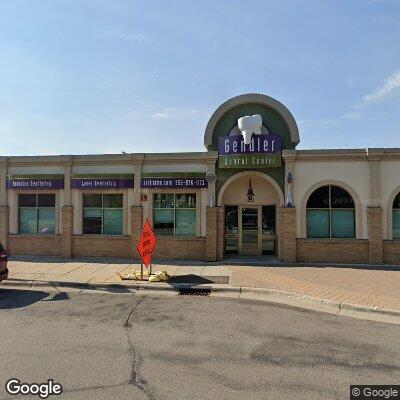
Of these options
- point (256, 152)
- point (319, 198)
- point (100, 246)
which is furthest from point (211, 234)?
point (100, 246)

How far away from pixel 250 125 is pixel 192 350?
10.2 meters

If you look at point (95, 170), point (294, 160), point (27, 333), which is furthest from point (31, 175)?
point (294, 160)

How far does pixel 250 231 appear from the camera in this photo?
15750mm

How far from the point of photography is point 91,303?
8.98m

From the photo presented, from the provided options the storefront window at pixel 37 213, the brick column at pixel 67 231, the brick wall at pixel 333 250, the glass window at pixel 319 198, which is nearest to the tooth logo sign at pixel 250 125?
the glass window at pixel 319 198

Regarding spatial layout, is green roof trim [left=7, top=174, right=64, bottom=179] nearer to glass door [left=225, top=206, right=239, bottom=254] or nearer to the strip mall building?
the strip mall building

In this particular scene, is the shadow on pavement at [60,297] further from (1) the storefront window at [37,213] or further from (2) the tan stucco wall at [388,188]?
(2) the tan stucco wall at [388,188]

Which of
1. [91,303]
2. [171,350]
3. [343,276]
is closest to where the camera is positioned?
[171,350]

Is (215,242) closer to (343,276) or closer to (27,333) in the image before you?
(343,276)

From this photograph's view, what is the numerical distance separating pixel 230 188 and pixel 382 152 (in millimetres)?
6372

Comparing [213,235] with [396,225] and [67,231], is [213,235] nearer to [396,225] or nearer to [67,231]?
[67,231]

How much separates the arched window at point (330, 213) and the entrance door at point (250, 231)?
2.36m

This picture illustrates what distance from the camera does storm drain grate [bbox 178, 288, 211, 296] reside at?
998cm

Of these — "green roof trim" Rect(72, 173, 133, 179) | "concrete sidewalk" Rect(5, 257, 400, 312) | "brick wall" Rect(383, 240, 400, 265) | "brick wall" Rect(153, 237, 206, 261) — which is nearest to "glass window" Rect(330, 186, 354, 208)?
"brick wall" Rect(383, 240, 400, 265)
